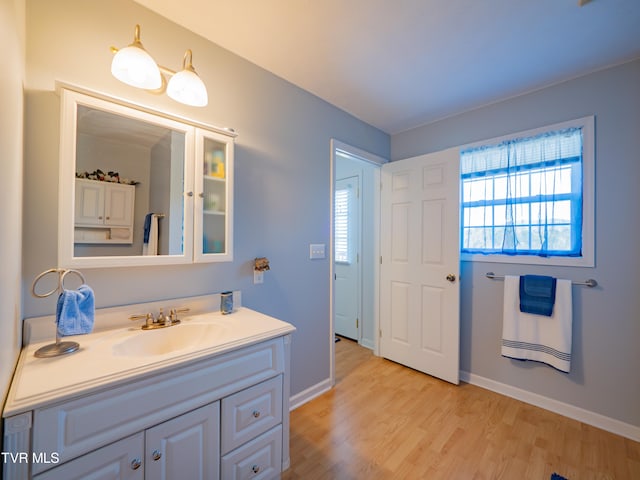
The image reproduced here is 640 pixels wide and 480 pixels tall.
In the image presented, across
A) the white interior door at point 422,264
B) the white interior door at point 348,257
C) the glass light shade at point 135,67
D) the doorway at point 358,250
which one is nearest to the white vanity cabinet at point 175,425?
the glass light shade at point 135,67

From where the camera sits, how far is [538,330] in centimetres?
203

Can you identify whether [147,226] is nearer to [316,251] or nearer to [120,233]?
[120,233]

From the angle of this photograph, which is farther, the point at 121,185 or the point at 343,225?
the point at 343,225

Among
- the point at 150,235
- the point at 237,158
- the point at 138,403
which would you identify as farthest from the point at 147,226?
the point at 138,403

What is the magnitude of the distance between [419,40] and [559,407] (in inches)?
106

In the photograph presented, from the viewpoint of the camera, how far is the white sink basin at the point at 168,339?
3.89 ft

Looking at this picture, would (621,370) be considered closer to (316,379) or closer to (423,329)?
(423,329)

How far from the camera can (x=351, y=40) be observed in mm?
1607

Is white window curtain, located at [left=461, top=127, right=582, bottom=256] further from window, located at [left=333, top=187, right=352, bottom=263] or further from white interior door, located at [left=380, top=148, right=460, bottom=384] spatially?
window, located at [left=333, top=187, right=352, bottom=263]

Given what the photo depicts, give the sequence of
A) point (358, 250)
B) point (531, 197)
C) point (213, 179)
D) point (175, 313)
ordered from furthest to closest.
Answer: point (358, 250) → point (531, 197) → point (213, 179) → point (175, 313)

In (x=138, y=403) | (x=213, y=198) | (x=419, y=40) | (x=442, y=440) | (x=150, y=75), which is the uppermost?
(x=419, y=40)

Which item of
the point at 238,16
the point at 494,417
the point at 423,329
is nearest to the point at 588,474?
the point at 494,417

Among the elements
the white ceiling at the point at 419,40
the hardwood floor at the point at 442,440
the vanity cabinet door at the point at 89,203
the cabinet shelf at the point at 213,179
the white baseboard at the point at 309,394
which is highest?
the white ceiling at the point at 419,40

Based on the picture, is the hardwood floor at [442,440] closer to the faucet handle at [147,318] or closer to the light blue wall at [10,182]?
the faucet handle at [147,318]
